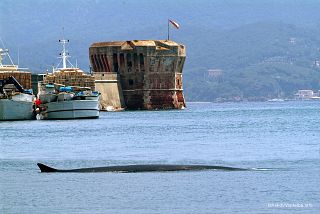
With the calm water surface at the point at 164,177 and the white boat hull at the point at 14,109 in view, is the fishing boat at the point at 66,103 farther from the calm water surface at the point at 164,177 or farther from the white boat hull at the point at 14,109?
the calm water surface at the point at 164,177

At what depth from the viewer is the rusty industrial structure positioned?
17112 cm

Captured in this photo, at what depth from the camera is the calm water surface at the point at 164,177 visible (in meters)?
38.8

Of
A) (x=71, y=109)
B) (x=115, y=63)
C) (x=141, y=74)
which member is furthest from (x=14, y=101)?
(x=115, y=63)

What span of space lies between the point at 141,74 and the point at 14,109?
57.4 metres

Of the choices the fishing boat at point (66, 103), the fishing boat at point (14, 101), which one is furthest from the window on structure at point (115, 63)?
the fishing boat at point (14, 101)

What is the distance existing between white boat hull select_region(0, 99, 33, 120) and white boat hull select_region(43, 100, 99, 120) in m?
2.96

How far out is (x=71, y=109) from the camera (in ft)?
393

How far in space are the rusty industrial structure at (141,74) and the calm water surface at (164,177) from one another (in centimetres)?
8686

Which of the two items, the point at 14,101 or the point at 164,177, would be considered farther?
the point at 14,101

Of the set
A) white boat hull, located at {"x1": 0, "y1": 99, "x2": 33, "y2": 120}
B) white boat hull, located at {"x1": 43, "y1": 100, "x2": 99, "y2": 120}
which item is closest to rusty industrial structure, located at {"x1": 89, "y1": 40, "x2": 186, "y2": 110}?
white boat hull, located at {"x1": 43, "y1": 100, "x2": 99, "y2": 120}

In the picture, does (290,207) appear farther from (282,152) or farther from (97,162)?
(282,152)

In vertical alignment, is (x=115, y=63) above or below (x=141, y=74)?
above

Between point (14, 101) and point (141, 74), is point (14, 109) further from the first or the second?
point (141, 74)

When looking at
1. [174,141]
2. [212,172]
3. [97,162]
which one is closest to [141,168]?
[212,172]
